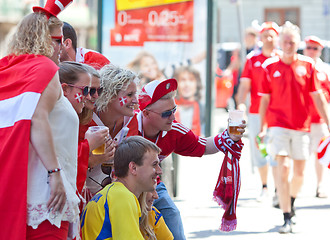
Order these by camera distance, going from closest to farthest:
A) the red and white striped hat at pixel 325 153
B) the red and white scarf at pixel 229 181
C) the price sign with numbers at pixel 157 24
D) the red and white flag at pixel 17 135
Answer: the red and white flag at pixel 17 135 < the red and white scarf at pixel 229 181 < the red and white striped hat at pixel 325 153 < the price sign with numbers at pixel 157 24

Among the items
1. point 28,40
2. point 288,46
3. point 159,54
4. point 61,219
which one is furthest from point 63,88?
point 159,54

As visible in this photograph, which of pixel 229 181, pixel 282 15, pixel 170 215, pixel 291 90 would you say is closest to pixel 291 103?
pixel 291 90

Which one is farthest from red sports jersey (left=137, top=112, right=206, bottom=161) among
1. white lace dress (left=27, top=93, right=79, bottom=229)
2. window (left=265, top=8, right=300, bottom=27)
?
window (left=265, top=8, right=300, bottom=27)

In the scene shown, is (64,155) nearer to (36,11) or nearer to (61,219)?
(61,219)

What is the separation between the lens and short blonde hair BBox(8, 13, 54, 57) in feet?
11.6

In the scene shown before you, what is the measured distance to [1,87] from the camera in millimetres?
3492

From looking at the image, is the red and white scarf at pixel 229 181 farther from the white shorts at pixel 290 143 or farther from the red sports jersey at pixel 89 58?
the white shorts at pixel 290 143

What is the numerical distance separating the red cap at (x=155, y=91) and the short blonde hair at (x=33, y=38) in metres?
1.18

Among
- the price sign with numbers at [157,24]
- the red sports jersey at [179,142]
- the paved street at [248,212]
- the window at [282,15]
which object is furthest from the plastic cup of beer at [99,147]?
the window at [282,15]

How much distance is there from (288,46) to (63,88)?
4.34 m

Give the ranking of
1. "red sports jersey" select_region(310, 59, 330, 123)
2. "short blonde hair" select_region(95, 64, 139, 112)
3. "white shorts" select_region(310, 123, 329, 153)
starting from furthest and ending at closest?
1. "white shorts" select_region(310, 123, 329, 153)
2. "red sports jersey" select_region(310, 59, 330, 123)
3. "short blonde hair" select_region(95, 64, 139, 112)

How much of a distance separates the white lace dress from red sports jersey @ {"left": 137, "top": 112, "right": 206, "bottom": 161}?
1253mm

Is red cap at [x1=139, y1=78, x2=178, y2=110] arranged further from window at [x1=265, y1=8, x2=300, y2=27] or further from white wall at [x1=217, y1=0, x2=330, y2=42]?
window at [x1=265, y1=8, x2=300, y2=27]

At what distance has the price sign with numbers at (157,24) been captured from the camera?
10477 mm
